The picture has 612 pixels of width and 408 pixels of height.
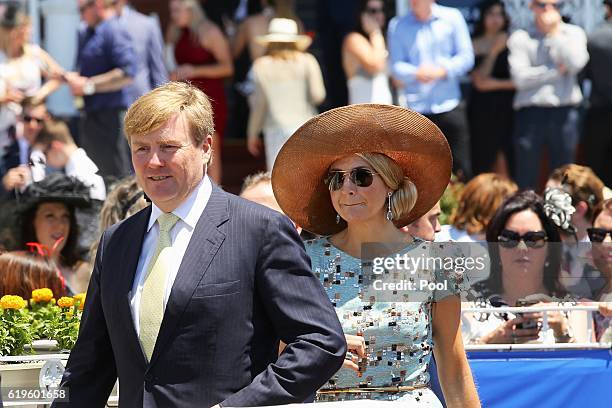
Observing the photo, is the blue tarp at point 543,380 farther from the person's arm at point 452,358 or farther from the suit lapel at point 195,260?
the suit lapel at point 195,260

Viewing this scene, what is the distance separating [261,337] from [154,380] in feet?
1.11

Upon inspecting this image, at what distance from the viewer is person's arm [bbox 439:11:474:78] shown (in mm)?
10195

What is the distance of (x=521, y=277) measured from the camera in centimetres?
559

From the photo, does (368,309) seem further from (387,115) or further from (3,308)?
(3,308)

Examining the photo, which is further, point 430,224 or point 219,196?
point 430,224

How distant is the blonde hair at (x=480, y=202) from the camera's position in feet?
26.6

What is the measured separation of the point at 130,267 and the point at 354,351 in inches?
37.4

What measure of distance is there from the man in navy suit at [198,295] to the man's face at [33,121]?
6091mm

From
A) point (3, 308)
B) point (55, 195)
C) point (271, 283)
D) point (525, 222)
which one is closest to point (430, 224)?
point (525, 222)

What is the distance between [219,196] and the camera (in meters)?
3.95

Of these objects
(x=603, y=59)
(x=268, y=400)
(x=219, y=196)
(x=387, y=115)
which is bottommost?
(x=268, y=400)

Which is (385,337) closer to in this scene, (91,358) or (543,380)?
(91,358)

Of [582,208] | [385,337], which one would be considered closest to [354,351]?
[385,337]

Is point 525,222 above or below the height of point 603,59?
below
